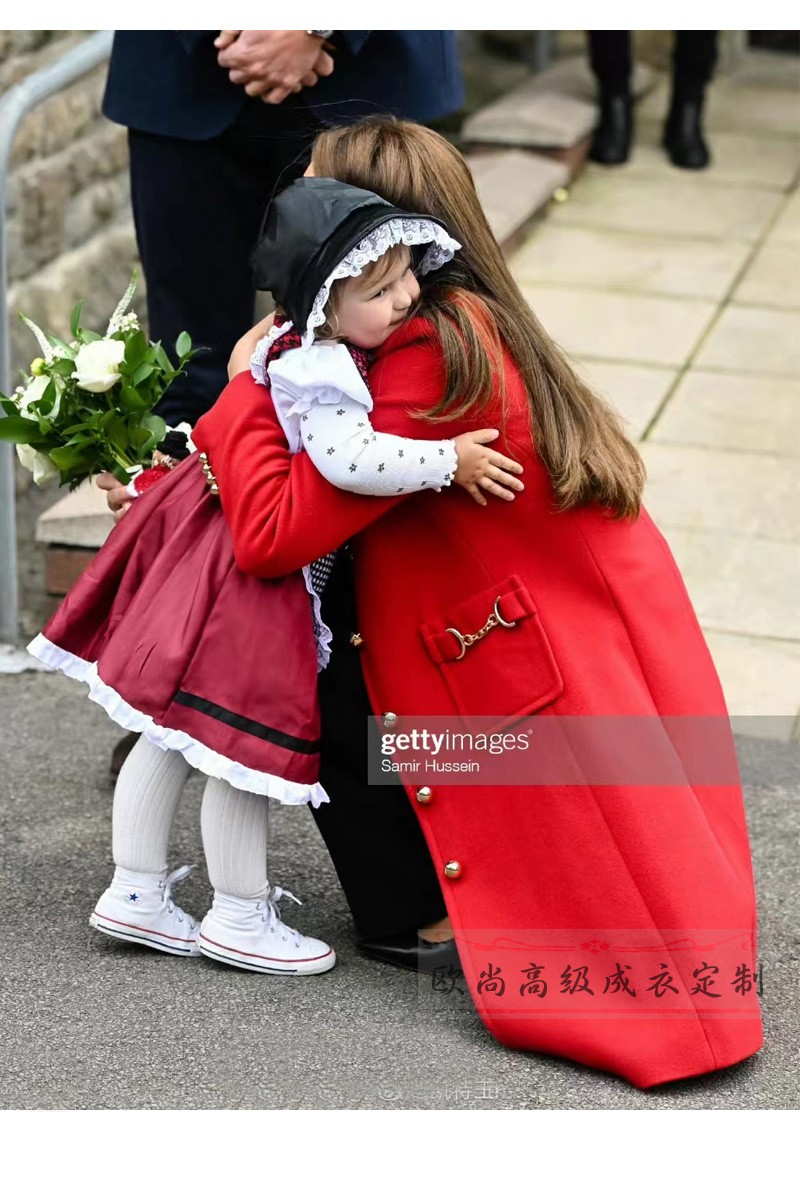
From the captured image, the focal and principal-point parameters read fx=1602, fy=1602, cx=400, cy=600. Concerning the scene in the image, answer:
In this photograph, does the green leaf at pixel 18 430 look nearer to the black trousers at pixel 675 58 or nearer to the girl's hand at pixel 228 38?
the girl's hand at pixel 228 38

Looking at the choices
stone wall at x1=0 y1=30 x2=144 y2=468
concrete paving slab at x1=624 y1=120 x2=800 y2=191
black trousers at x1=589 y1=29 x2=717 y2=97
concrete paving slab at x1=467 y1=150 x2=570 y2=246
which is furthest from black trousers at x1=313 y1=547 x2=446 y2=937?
concrete paving slab at x1=624 y1=120 x2=800 y2=191

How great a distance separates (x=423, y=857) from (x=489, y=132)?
179 inches

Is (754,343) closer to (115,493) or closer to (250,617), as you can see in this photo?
(115,493)

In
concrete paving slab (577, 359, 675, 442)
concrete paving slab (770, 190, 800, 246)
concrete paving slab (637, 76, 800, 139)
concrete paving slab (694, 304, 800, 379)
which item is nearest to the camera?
concrete paving slab (577, 359, 675, 442)

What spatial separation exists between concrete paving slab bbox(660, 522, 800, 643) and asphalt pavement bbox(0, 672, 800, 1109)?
842mm

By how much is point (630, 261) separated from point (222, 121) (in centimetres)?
319

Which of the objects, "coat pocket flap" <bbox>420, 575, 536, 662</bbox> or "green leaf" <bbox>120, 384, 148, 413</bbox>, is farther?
"green leaf" <bbox>120, 384, 148, 413</bbox>

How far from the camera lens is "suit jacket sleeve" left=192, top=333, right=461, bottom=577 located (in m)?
2.24

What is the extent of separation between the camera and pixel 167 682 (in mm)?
2350

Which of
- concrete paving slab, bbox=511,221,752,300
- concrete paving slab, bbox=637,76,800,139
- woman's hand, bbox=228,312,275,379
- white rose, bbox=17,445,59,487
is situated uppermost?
woman's hand, bbox=228,312,275,379

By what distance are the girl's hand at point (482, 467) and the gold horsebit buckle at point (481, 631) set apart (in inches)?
6.5

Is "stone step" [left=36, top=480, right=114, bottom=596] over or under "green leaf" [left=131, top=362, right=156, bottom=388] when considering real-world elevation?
under

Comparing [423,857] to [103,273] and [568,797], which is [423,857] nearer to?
[568,797]

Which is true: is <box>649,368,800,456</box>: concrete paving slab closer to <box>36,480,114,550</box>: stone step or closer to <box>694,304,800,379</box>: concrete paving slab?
<box>694,304,800,379</box>: concrete paving slab
